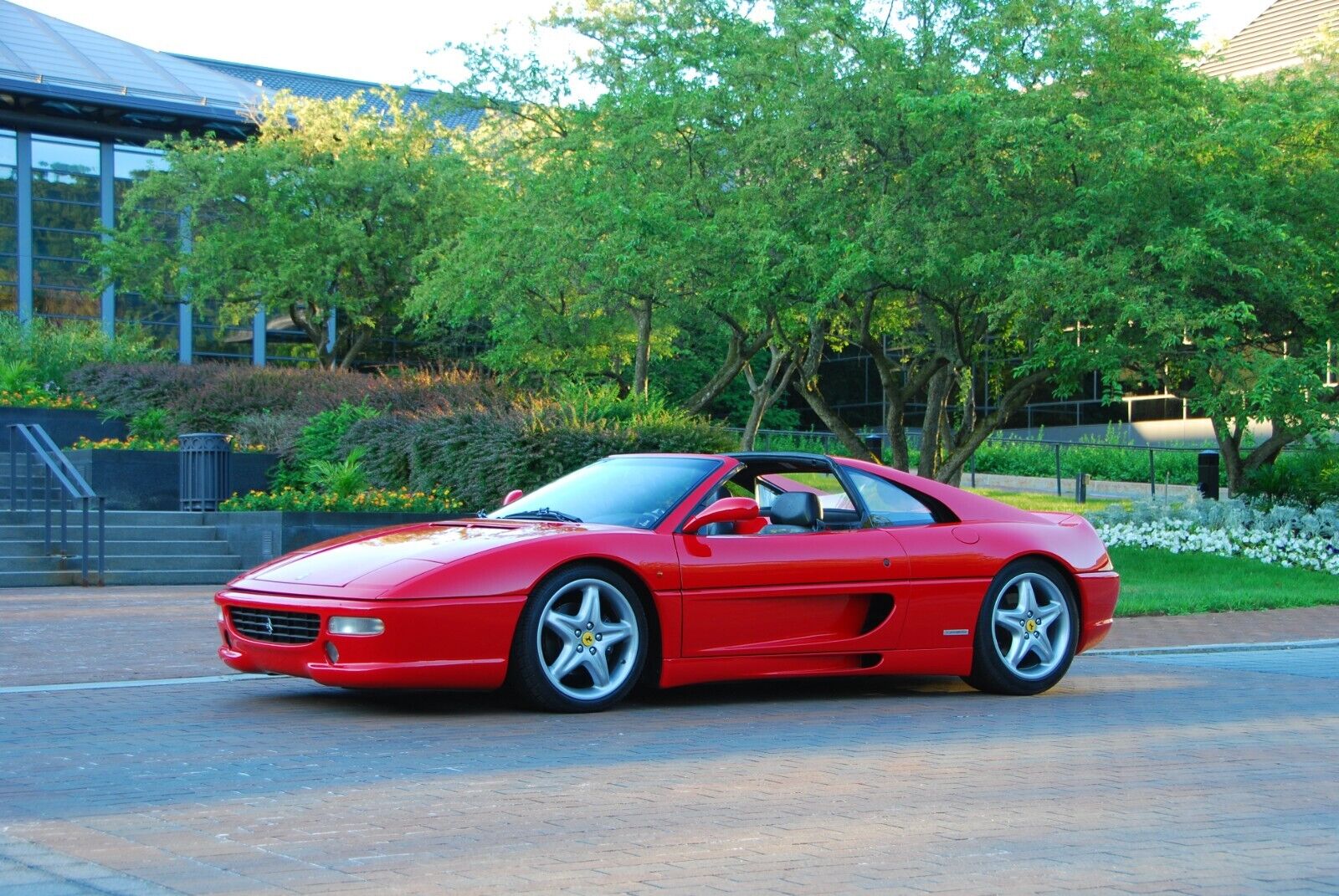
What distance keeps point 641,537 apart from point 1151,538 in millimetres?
14576

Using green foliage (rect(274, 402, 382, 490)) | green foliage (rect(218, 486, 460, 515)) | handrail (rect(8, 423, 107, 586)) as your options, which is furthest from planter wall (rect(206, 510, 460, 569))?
green foliage (rect(274, 402, 382, 490))

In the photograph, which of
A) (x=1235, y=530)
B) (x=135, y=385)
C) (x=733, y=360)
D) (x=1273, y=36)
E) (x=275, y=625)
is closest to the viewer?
(x=275, y=625)

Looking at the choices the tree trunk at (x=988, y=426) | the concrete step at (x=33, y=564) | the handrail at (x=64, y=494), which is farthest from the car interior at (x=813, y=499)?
the tree trunk at (x=988, y=426)

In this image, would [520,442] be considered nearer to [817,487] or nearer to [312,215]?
[817,487]

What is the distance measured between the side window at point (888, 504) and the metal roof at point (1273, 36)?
116 ft

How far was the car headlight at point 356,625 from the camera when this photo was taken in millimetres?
7262

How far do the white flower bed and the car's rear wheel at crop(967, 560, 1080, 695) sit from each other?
1120 cm

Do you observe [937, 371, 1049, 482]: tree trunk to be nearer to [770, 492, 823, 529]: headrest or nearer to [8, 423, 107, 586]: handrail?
[8, 423, 107, 586]: handrail

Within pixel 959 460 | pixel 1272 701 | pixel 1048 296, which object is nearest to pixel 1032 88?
pixel 1048 296

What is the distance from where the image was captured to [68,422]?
2427 cm

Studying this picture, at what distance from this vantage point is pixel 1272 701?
9055mm

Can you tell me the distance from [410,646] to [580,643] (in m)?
0.87

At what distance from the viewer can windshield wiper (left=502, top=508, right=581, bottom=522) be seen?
332 inches

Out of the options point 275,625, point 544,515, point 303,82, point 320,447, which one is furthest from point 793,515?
point 303,82
